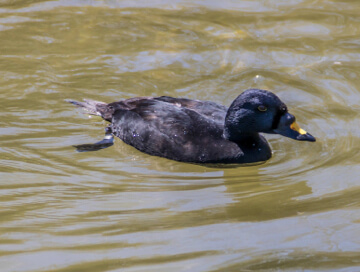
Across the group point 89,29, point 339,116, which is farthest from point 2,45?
point 339,116

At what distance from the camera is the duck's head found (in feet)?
20.7

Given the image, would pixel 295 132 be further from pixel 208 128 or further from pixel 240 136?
pixel 208 128

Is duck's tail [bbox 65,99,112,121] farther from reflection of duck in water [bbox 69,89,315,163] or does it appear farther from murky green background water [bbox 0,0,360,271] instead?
reflection of duck in water [bbox 69,89,315,163]

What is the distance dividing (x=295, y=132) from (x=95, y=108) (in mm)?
2481

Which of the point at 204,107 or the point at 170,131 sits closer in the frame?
the point at 170,131

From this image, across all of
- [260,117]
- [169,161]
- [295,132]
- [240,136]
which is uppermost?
[260,117]

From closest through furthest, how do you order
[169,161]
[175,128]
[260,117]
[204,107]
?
[260,117], [169,161], [175,128], [204,107]

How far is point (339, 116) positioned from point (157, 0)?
425cm

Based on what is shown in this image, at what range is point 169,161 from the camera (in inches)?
257

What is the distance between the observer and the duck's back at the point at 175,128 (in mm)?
6496

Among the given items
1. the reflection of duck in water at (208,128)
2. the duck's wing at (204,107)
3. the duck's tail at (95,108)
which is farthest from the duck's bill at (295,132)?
the duck's tail at (95,108)

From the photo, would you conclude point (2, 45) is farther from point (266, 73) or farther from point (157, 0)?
Answer: point (266, 73)

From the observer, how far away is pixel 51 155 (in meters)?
6.43

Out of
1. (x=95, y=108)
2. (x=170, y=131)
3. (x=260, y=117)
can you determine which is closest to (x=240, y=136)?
(x=260, y=117)
